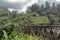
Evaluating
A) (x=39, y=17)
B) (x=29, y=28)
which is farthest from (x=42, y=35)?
(x=39, y=17)

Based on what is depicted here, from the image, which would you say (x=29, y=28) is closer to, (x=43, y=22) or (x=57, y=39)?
(x=57, y=39)

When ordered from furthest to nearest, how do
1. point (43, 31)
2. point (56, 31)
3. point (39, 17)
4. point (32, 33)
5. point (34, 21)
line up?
point (39, 17)
point (34, 21)
point (32, 33)
point (43, 31)
point (56, 31)

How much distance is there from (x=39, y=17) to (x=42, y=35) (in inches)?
824

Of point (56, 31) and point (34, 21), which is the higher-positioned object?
point (56, 31)

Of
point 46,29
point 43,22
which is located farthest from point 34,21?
point 46,29

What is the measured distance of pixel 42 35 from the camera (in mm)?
13984

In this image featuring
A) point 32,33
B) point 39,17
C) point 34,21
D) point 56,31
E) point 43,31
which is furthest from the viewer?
point 39,17

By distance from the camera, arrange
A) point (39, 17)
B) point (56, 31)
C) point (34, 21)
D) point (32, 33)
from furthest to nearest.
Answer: point (39, 17), point (34, 21), point (32, 33), point (56, 31)

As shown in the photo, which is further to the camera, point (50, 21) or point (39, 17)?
point (39, 17)

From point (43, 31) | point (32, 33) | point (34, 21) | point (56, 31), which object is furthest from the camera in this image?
point (34, 21)

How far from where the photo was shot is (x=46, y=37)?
1369 centimetres

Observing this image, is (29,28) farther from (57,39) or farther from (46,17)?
(46,17)

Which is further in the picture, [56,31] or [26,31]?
[26,31]

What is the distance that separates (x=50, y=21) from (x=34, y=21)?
2.67 m
